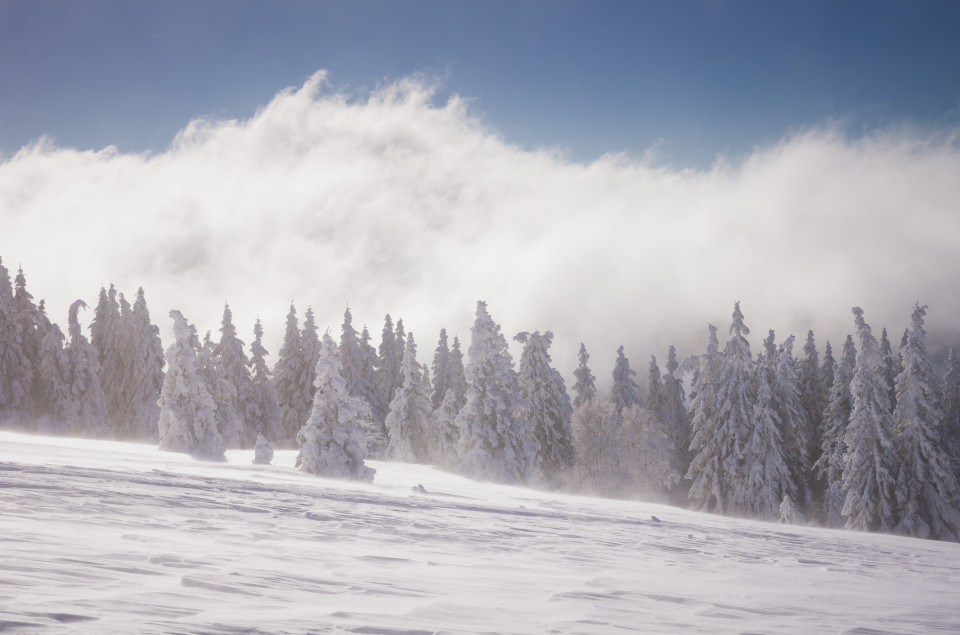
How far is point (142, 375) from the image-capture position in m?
47.4

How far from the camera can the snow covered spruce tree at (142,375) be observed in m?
46.6

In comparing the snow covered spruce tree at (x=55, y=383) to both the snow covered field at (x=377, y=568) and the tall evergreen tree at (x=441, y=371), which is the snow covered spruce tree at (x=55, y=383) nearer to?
the tall evergreen tree at (x=441, y=371)

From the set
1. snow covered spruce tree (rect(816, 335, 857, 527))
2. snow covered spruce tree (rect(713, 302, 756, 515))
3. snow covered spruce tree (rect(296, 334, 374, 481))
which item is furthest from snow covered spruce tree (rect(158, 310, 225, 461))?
snow covered spruce tree (rect(816, 335, 857, 527))

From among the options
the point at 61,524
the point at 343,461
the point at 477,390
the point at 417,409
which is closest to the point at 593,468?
the point at 417,409

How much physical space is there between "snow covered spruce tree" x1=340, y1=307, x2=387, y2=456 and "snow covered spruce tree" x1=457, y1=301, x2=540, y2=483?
67.8 feet

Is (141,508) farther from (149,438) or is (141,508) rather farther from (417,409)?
(149,438)

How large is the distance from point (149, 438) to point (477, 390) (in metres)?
28.9

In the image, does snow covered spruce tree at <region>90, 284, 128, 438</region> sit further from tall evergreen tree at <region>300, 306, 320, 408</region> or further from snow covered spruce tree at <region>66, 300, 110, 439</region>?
tall evergreen tree at <region>300, 306, 320, 408</region>

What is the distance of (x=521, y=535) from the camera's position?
7387 millimetres

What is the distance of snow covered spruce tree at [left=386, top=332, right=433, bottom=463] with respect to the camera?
154ft

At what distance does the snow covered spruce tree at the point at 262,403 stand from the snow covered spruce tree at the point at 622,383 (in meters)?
32.6

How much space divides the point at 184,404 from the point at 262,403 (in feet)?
Result: 91.8

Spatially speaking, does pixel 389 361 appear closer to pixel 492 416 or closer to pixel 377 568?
pixel 492 416

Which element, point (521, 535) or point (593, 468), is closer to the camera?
point (521, 535)
